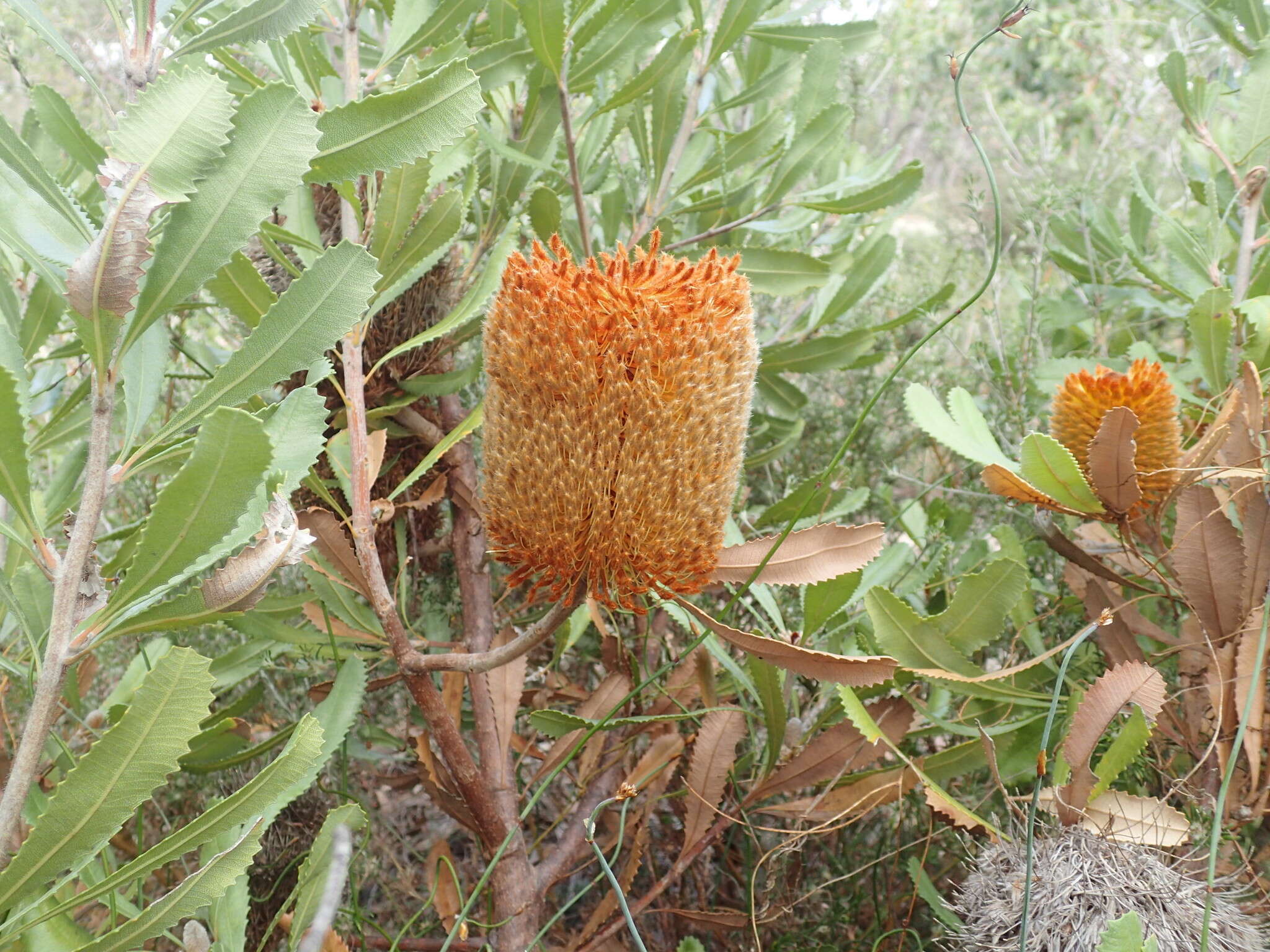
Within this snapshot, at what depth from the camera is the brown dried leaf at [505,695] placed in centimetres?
101

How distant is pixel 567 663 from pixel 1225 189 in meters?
1.23

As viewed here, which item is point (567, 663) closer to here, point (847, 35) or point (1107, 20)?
point (847, 35)

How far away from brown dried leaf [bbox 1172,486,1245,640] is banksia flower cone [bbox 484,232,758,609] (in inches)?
19.0

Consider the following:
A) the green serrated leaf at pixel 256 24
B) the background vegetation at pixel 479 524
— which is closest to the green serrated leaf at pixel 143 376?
the background vegetation at pixel 479 524

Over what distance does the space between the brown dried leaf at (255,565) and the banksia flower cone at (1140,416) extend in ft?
2.37

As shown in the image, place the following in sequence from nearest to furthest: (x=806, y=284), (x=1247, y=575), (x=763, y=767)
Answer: (x=1247, y=575) → (x=763, y=767) → (x=806, y=284)

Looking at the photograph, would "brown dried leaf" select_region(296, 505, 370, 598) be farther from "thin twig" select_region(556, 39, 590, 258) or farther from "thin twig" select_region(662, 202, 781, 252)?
"thin twig" select_region(662, 202, 781, 252)

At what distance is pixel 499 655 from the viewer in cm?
76

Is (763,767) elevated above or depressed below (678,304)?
below

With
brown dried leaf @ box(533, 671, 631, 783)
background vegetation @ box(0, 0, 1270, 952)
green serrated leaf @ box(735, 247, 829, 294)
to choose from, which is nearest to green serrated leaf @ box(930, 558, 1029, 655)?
background vegetation @ box(0, 0, 1270, 952)

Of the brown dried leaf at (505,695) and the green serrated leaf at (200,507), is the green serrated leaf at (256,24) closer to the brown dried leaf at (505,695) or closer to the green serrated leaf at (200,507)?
the green serrated leaf at (200,507)

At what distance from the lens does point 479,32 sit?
124cm

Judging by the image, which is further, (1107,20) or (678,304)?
(1107,20)

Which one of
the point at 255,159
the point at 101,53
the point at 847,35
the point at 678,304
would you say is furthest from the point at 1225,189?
the point at 101,53
